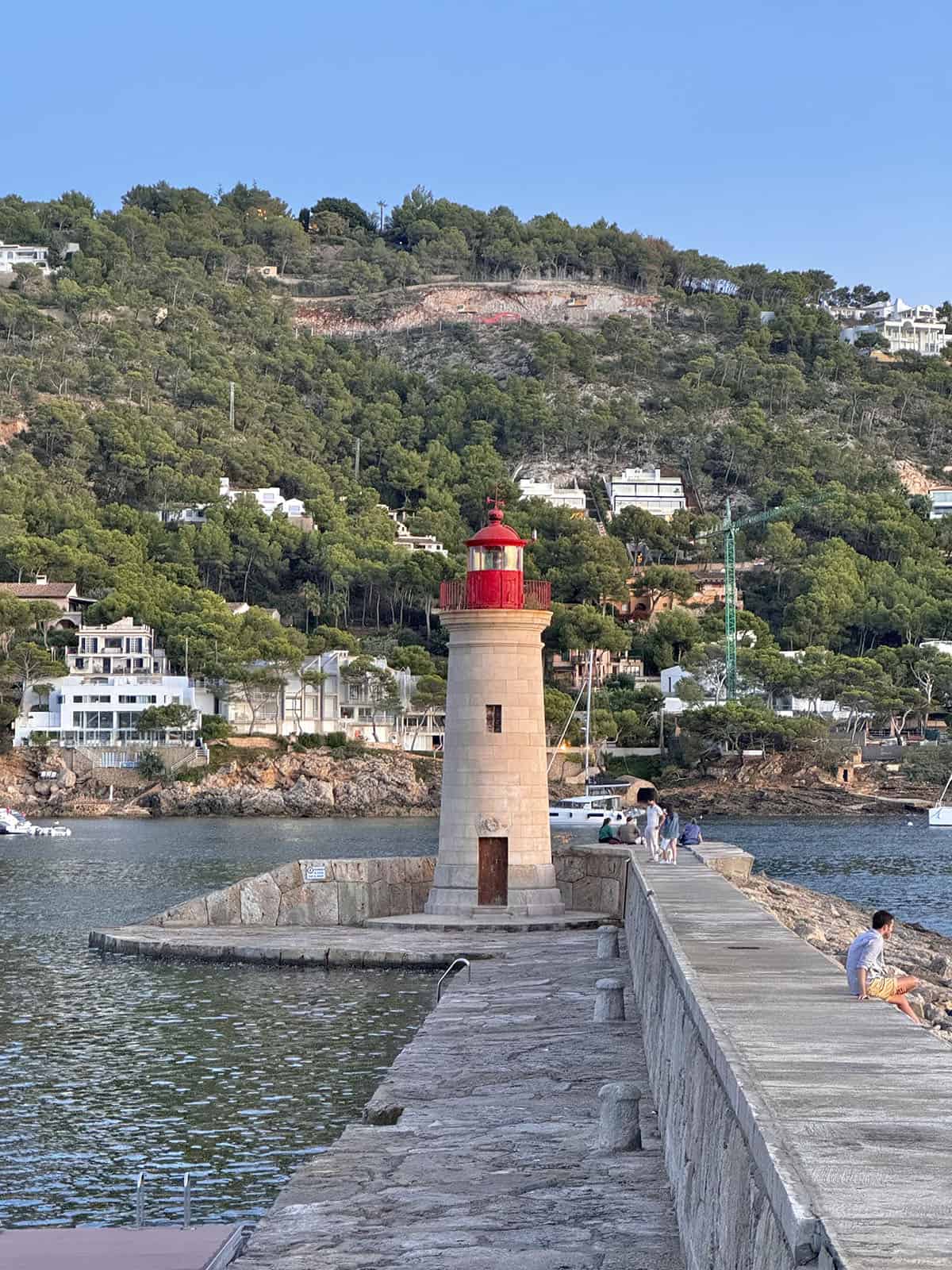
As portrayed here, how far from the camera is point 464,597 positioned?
80.5 ft

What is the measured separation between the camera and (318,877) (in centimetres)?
2689

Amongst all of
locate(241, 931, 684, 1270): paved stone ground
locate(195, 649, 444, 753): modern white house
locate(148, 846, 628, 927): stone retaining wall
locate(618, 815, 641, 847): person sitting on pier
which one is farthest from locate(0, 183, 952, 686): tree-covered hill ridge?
locate(241, 931, 684, 1270): paved stone ground

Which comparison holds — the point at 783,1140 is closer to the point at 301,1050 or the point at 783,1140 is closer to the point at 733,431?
the point at 301,1050

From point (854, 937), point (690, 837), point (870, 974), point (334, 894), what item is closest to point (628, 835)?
point (690, 837)

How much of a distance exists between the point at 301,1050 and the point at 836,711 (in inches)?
4009

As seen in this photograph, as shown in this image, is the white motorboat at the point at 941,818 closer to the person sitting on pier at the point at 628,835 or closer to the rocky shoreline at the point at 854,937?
the rocky shoreline at the point at 854,937

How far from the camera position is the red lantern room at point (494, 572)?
24406mm

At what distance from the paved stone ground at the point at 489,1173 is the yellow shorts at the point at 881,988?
1.58 m

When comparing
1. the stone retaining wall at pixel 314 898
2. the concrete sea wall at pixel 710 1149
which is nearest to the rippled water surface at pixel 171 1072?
the stone retaining wall at pixel 314 898

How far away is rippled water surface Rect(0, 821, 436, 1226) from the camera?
12.9 m

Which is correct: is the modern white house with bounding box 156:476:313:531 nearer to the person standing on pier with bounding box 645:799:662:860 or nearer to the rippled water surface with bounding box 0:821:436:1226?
the rippled water surface with bounding box 0:821:436:1226

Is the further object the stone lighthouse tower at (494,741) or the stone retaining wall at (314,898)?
the stone retaining wall at (314,898)

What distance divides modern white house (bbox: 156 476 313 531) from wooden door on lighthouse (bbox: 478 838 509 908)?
11647cm

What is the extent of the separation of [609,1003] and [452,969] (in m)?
5.08
